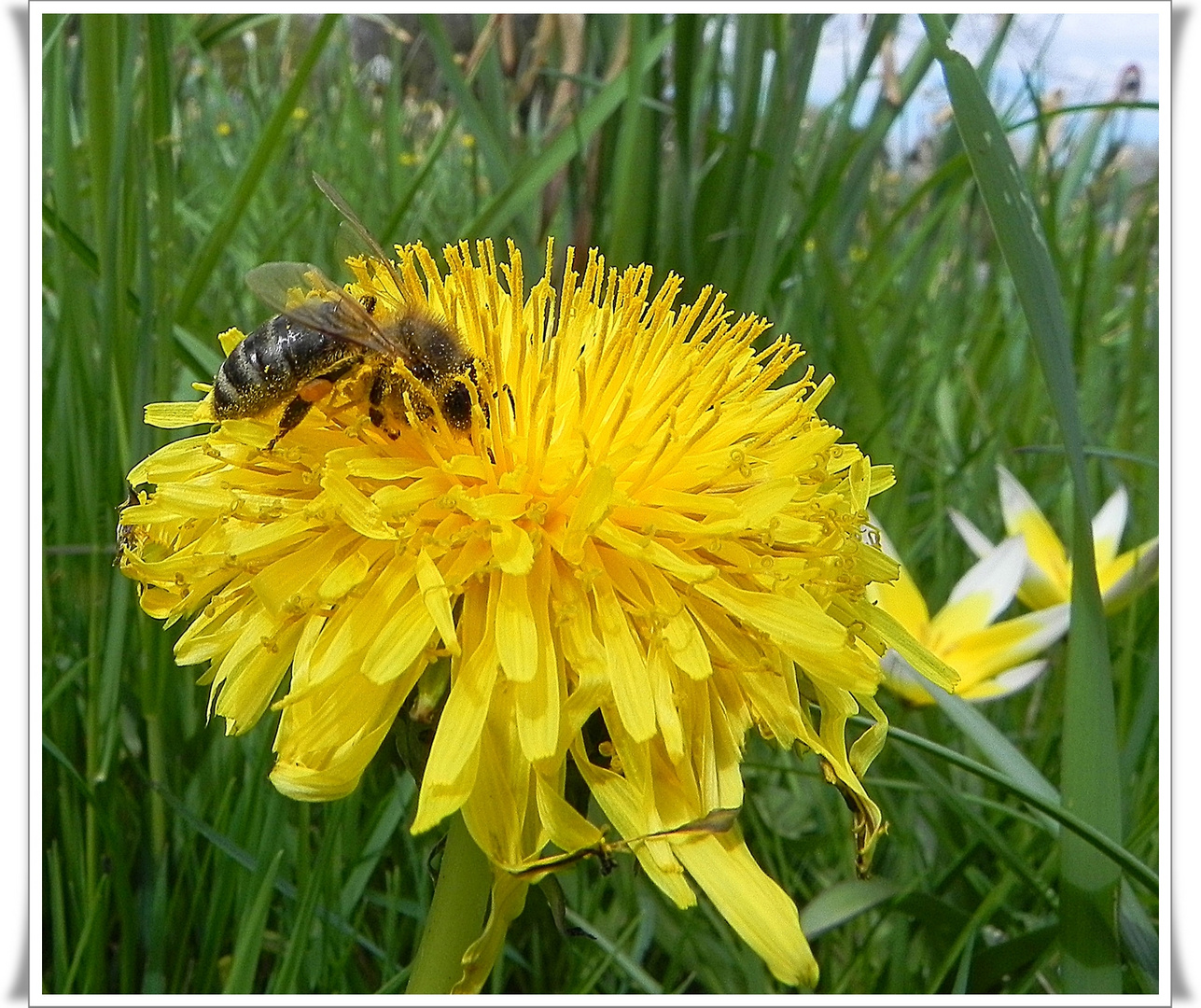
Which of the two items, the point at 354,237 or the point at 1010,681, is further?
the point at 1010,681

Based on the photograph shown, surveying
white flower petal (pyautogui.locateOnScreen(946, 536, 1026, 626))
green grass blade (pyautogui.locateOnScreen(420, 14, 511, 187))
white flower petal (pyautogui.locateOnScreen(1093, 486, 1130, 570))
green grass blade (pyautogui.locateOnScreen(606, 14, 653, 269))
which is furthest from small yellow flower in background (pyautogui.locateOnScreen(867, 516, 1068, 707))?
green grass blade (pyautogui.locateOnScreen(420, 14, 511, 187))

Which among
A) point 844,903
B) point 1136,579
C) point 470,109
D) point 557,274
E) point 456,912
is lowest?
point 844,903

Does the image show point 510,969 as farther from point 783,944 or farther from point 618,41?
point 618,41

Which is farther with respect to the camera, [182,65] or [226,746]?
[182,65]

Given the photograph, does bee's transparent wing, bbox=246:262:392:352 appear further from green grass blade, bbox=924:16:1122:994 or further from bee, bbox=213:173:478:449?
green grass blade, bbox=924:16:1122:994

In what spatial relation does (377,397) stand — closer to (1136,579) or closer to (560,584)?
(560,584)

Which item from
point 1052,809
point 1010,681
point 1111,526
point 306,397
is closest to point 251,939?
point 306,397
